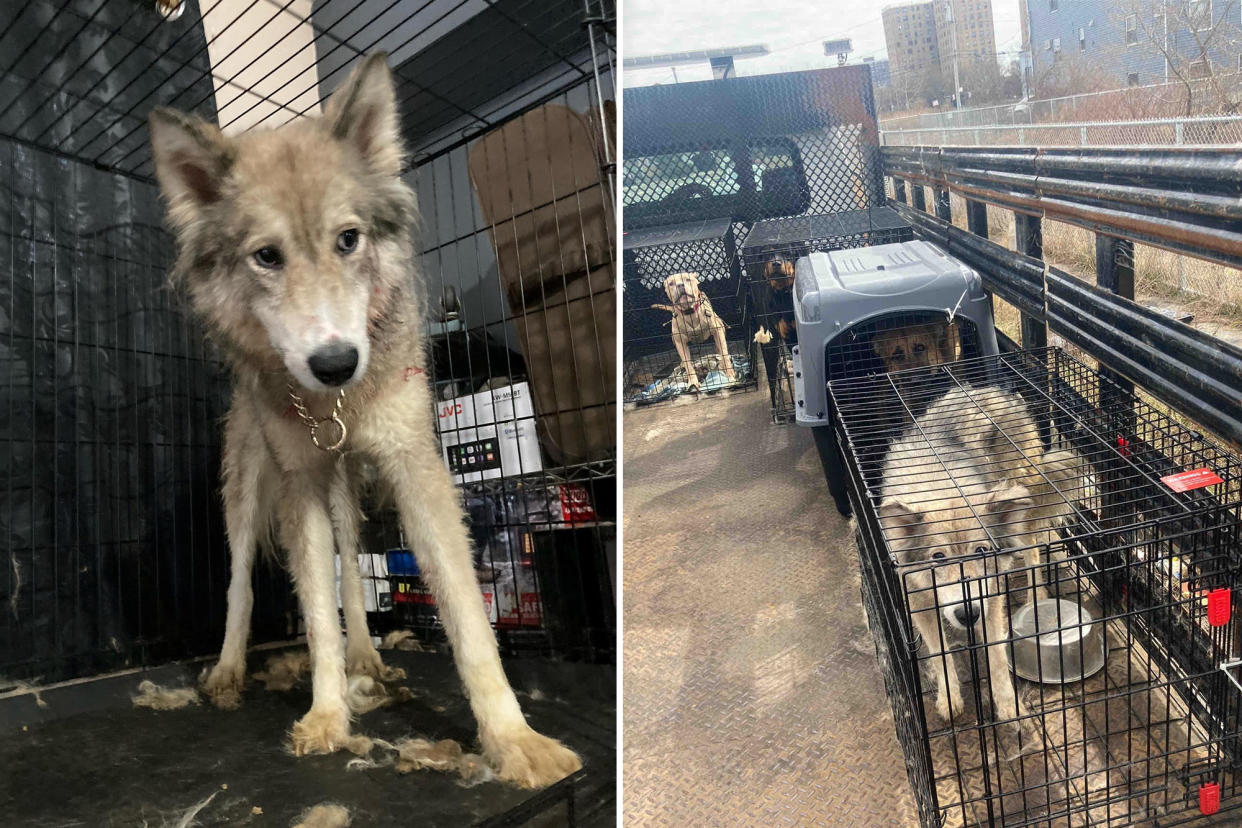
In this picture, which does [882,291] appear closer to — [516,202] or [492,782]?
[516,202]

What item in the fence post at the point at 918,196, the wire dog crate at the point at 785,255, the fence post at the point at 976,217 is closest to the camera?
the fence post at the point at 976,217

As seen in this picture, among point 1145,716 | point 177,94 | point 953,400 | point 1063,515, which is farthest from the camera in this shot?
point 953,400

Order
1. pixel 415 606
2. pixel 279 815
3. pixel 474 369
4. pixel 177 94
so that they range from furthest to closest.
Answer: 1. pixel 474 369
2. pixel 415 606
3. pixel 177 94
4. pixel 279 815

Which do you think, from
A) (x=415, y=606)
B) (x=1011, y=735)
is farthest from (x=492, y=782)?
(x=1011, y=735)

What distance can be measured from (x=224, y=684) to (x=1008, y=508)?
1.68 meters

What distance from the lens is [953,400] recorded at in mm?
2266

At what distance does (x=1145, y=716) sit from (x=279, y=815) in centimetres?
174

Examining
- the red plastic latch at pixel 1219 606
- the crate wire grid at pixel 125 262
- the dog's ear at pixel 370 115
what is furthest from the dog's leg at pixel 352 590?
the red plastic latch at pixel 1219 606


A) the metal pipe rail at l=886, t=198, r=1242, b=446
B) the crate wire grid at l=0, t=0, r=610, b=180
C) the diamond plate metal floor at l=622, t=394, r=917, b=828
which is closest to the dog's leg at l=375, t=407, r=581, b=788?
the crate wire grid at l=0, t=0, r=610, b=180

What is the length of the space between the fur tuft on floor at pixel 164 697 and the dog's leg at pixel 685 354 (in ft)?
6.20

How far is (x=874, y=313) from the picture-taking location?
2389 mm

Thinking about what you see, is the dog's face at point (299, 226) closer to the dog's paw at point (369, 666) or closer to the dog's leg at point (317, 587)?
the dog's leg at point (317, 587)

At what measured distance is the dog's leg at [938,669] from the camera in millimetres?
1886

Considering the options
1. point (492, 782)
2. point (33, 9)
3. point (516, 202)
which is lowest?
point (492, 782)
